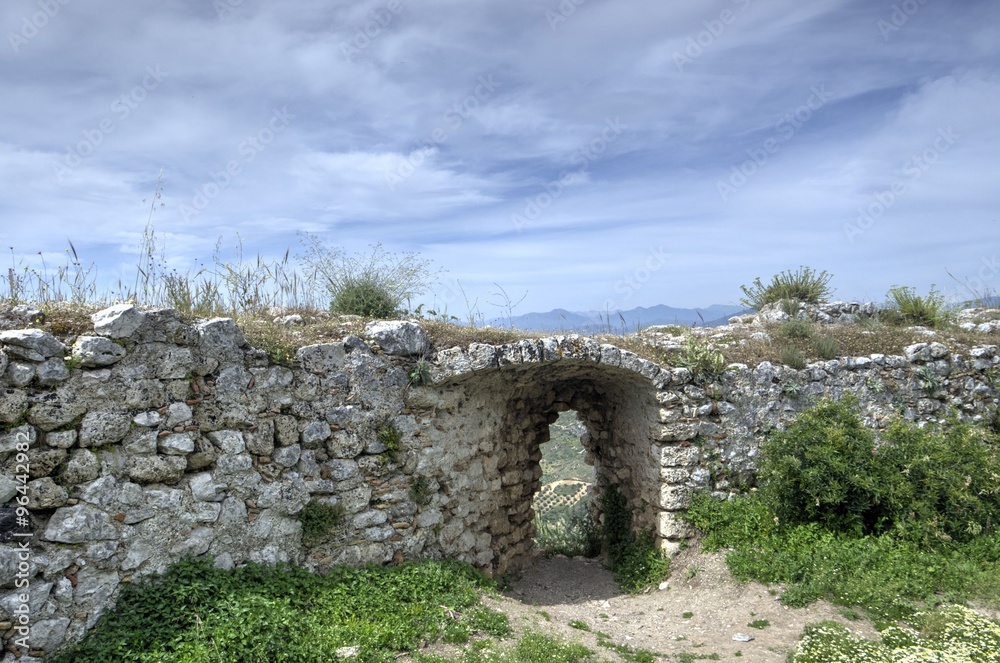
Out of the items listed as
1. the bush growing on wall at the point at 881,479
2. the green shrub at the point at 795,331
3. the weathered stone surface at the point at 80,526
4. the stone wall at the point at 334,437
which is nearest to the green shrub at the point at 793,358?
the stone wall at the point at 334,437

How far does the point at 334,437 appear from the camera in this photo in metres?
7.04

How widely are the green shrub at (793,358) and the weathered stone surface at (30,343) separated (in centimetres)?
900

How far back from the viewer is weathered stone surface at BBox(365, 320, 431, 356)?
7418 millimetres

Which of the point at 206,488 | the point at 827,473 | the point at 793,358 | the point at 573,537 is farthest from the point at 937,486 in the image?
the point at 206,488

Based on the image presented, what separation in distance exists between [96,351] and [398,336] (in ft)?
9.99

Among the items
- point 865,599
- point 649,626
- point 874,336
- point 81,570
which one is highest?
point 874,336

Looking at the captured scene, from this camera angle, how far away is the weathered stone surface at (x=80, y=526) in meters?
5.37

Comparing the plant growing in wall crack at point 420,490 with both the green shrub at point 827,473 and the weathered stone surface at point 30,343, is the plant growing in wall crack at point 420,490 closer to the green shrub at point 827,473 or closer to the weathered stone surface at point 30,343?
the weathered stone surface at point 30,343

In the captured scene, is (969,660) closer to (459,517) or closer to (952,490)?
(952,490)

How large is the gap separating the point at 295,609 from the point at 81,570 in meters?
1.87

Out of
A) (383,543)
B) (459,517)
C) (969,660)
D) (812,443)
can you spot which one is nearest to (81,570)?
(383,543)

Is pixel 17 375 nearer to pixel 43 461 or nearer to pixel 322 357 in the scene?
pixel 43 461

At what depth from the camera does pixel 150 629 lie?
17.9ft

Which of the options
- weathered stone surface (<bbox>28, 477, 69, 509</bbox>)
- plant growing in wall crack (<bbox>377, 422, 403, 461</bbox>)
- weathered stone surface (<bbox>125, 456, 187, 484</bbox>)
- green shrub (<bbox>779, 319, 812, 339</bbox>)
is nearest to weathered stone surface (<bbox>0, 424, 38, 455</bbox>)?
weathered stone surface (<bbox>28, 477, 69, 509</bbox>)
